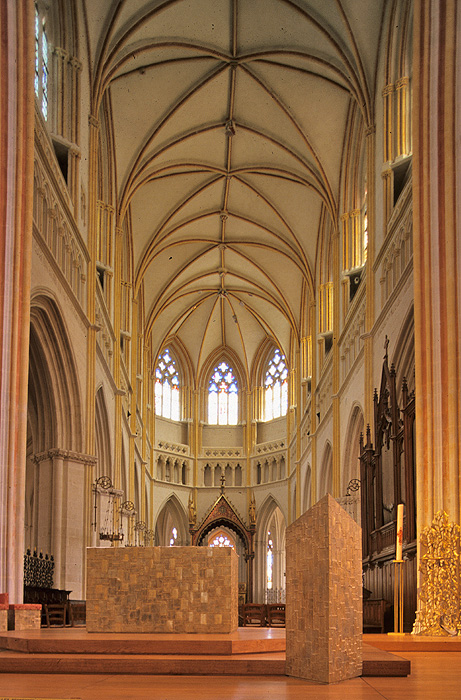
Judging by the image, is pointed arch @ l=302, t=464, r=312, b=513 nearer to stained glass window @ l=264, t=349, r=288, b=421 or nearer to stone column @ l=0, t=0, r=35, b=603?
stained glass window @ l=264, t=349, r=288, b=421

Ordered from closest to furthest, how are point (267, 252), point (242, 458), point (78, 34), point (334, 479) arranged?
point (78, 34), point (334, 479), point (267, 252), point (242, 458)

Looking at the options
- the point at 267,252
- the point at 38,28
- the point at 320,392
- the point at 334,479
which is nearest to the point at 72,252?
the point at 38,28

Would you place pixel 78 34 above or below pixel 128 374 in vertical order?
above

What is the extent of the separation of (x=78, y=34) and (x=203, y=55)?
434 cm

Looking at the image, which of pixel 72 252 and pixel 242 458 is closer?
pixel 72 252

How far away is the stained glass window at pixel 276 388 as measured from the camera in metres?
38.5

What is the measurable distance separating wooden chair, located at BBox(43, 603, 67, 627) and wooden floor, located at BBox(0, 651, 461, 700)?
332 inches

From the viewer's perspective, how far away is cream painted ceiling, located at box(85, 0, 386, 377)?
63.8ft

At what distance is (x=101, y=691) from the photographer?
4.51 metres

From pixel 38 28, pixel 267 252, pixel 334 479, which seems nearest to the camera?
pixel 38 28

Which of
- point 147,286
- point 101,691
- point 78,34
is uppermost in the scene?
point 78,34

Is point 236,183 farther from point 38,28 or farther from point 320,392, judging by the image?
point 38,28

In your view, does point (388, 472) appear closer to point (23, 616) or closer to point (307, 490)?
point (23, 616)

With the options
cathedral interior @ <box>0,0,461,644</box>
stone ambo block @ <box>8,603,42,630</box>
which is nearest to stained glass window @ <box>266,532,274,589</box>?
cathedral interior @ <box>0,0,461,644</box>
